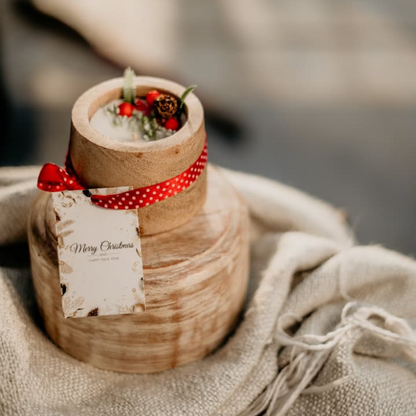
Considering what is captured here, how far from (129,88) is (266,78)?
962mm

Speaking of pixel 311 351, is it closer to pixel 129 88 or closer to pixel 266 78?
pixel 129 88

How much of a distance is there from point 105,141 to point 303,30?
1.33 m

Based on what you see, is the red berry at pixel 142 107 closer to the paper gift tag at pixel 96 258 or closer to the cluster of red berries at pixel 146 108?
the cluster of red berries at pixel 146 108

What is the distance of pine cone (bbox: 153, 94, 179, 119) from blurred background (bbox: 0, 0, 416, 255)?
66 cm

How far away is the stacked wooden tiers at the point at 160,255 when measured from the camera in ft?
2.03

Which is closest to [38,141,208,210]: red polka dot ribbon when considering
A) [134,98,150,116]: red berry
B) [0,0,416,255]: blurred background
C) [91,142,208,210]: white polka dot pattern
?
[91,142,208,210]: white polka dot pattern

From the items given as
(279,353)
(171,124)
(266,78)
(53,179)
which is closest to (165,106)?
(171,124)

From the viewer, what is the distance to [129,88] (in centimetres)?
69

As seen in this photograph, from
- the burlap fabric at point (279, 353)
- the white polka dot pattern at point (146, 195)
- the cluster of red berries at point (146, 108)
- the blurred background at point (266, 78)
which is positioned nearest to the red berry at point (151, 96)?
the cluster of red berries at point (146, 108)

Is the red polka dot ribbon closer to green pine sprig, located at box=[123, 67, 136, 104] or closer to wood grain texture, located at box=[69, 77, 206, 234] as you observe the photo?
wood grain texture, located at box=[69, 77, 206, 234]

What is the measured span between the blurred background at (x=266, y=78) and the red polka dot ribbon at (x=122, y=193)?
67cm

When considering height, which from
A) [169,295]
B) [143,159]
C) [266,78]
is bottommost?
[266,78]

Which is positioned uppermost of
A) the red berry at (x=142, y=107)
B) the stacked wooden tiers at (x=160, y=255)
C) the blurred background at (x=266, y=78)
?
the red berry at (x=142, y=107)

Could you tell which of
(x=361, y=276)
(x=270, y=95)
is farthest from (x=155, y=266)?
(x=270, y=95)
